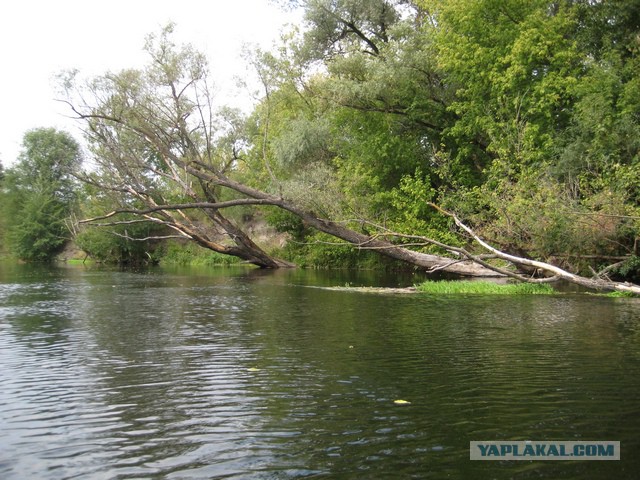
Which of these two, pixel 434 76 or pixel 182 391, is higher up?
pixel 434 76

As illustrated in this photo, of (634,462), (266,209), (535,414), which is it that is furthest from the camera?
(266,209)

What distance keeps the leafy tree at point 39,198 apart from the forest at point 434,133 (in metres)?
35.6

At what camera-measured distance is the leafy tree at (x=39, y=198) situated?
6544 cm

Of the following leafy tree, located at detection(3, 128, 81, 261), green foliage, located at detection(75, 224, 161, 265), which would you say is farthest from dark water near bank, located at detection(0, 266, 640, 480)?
leafy tree, located at detection(3, 128, 81, 261)

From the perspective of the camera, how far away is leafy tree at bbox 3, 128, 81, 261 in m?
65.4

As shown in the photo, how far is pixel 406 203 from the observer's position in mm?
29938

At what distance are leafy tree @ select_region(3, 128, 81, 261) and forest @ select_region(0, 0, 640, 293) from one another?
35.6m

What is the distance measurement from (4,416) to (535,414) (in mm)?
5733

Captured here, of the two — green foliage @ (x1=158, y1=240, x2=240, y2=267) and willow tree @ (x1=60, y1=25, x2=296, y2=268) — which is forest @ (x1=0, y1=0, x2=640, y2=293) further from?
green foliage @ (x1=158, y1=240, x2=240, y2=267)

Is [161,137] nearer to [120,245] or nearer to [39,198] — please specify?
[120,245]

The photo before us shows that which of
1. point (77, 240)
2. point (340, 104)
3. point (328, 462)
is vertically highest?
point (340, 104)

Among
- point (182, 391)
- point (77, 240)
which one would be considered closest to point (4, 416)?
point (182, 391)

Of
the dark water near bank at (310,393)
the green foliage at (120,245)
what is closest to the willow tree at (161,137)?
the dark water near bank at (310,393)

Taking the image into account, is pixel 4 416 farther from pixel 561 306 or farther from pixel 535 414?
pixel 561 306
